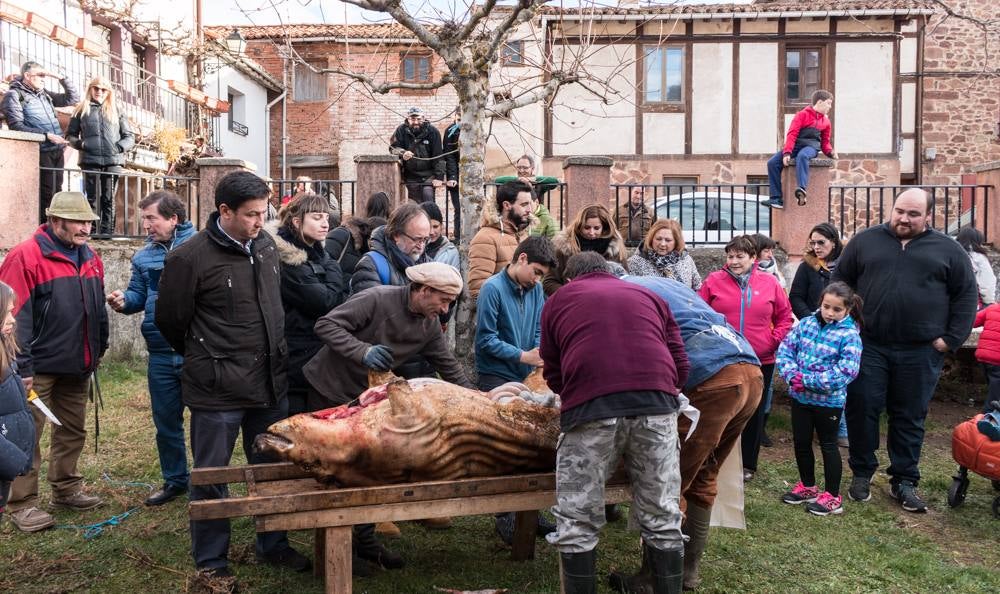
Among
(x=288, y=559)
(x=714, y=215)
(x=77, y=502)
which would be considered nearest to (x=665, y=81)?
(x=714, y=215)

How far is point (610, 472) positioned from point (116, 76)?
1623 centimetres

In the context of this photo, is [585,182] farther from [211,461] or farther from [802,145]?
[211,461]

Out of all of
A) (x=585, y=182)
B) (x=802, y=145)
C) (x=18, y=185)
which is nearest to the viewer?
(x=18, y=185)

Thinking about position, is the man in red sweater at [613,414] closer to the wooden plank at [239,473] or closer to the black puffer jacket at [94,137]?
the wooden plank at [239,473]

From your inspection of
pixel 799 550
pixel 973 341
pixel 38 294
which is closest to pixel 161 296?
pixel 38 294

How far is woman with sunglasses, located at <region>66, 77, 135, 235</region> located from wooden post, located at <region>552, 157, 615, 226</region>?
5.49m

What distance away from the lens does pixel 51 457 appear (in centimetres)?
561

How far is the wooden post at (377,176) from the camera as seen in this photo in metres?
10.7

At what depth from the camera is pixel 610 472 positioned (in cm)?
393

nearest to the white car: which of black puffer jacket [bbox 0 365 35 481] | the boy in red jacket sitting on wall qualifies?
the boy in red jacket sitting on wall

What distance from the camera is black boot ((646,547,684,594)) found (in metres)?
3.89

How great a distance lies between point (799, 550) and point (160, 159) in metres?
14.7

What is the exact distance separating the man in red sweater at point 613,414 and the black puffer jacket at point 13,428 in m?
2.28

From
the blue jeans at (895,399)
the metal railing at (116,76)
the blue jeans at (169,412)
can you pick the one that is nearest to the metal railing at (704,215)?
the blue jeans at (895,399)
